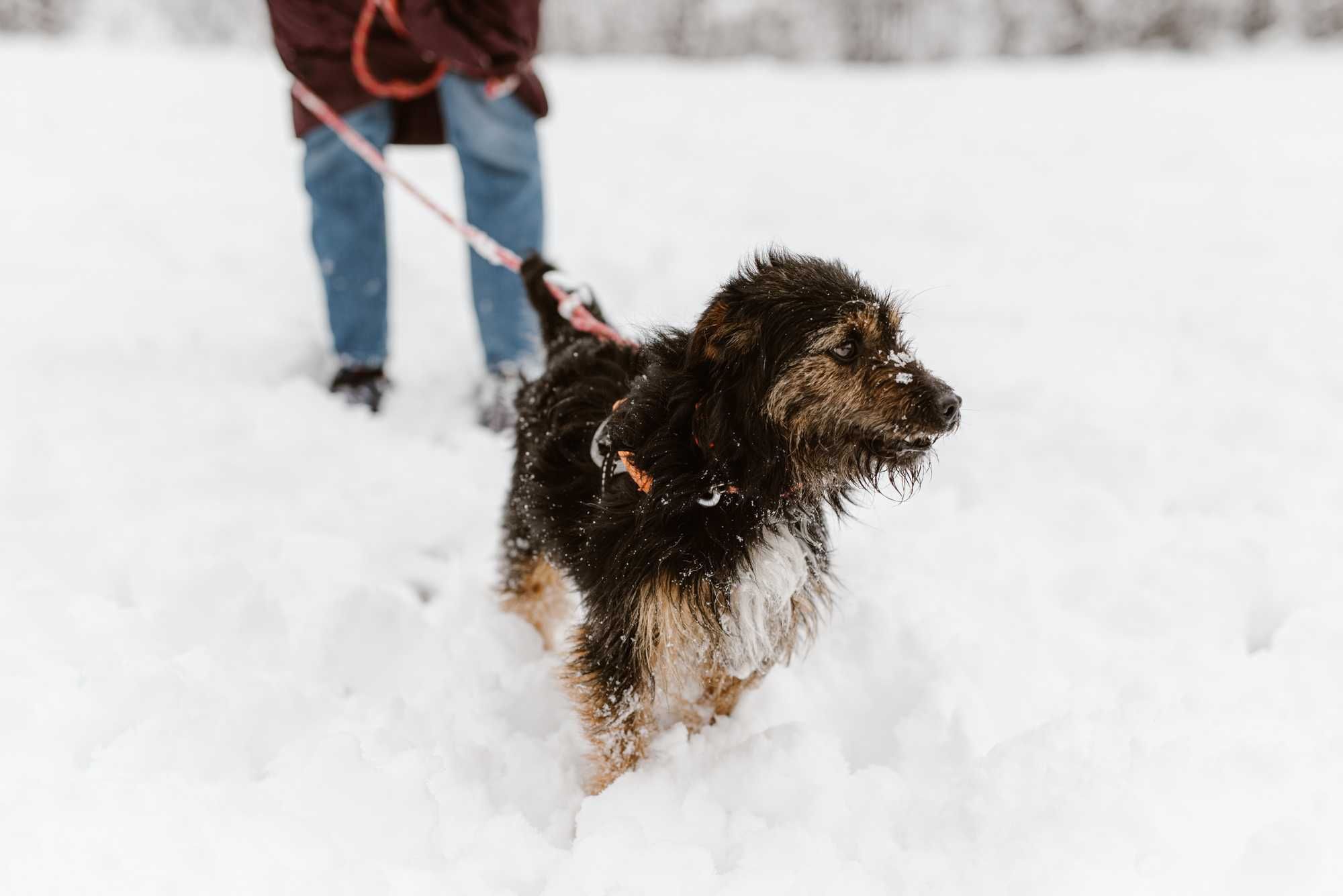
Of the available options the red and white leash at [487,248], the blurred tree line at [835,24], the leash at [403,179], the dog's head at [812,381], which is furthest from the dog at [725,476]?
the blurred tree line at [835,24]

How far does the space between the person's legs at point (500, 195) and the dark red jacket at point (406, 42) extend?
0.11 metres

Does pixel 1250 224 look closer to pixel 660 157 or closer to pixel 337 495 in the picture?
pixel 660 157

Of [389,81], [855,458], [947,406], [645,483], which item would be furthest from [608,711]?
[389,81]

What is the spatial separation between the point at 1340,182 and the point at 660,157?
5773mm

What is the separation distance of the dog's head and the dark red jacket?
86.5 inches

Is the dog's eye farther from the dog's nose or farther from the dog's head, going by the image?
the dog's nose

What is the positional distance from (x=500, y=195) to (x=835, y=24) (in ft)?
99.9

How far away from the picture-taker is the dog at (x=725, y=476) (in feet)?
6.40

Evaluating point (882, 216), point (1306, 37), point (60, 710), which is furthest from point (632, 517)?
point (1306, 37)

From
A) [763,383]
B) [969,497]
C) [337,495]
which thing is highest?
[763,383]

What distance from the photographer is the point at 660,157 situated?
8695 millimetres

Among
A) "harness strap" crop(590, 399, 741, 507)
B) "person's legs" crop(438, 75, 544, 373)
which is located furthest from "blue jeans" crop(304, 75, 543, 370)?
"harness strap" crop(590, 399, 741, 507)

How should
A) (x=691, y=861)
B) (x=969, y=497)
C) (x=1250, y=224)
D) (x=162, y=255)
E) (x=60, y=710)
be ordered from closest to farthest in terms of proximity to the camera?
(x=691, y=861) < (x=60, y=710) < (x=969, y=497) < (x=162, y=255) < (x=1250, y=224)

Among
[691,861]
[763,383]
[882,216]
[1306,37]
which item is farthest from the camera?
[1306,37]
